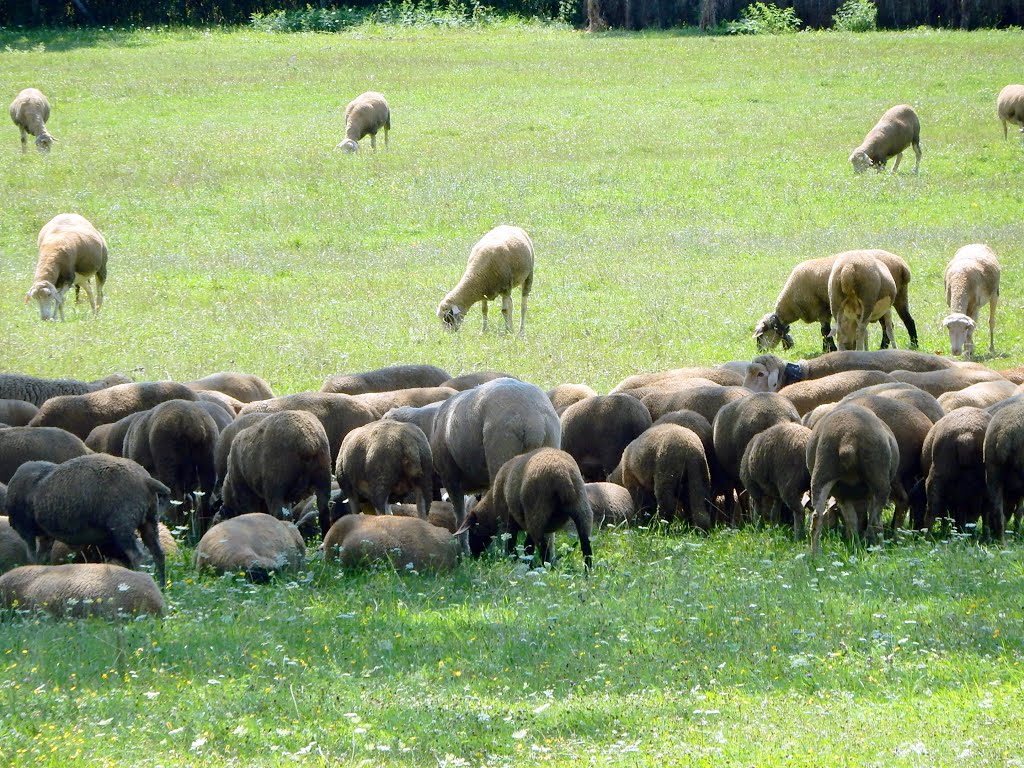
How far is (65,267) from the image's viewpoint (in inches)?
923

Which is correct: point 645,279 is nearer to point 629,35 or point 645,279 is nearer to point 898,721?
point 898,721

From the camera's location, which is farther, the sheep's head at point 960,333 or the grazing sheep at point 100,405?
the sheep's head at point 960,333

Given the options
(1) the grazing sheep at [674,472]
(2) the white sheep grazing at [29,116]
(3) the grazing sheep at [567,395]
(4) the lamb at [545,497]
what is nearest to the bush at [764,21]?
(2) the white sheep grazing at [29,116]

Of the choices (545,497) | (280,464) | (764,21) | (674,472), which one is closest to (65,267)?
(280,464)

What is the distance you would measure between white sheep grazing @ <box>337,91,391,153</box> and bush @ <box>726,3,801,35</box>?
2215 cm

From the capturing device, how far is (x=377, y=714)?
21.6ft

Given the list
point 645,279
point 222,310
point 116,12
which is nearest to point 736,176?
point 645,279

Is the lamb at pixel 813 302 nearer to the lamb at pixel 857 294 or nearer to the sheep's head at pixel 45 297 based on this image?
the lamb at pixel 857 294

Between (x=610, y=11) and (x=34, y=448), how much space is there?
49.2 metres

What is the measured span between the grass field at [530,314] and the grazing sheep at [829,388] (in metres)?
3.06

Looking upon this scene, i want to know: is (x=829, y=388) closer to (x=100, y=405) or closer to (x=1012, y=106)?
(x=100, y=405)

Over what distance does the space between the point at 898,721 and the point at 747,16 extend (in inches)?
2059

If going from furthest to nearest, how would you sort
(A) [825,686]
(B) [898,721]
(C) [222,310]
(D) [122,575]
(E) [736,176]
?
(E) [736,176] < (C) [222,310] < (D) [122,575] < (A) [825,686] < (B) [898,721]

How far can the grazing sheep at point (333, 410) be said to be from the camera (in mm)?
12508
